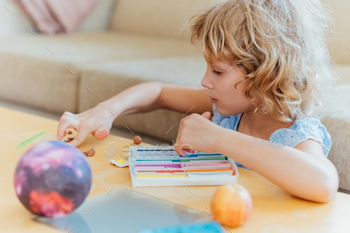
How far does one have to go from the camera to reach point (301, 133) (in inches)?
33.9

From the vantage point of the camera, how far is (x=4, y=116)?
105 cm

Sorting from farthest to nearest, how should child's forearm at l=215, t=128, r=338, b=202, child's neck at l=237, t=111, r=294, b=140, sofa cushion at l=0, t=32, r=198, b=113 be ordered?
1. sofa cushion at l=0, t=32, r=198, b=113
2. child's neck at l=237, t=111, r=294, b=140
3. child's forearm at l=215, t=128, r=338, b=202

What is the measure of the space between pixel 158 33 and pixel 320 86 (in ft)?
4.35

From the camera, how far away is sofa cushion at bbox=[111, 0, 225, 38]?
205 centimetres

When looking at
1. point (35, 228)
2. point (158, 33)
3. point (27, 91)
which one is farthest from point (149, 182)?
point (158, 33)

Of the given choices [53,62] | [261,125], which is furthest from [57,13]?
[261,125]

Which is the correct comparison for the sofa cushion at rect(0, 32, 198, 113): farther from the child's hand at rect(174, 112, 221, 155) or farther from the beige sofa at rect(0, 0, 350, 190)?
the child's hand at rect(174, 112, 221, 155)

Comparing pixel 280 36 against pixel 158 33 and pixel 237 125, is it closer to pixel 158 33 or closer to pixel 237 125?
pixel 237 125

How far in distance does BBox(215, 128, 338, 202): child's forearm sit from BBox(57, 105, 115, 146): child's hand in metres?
0.29

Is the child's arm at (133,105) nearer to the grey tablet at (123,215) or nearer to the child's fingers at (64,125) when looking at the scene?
the child's fingers at (64,125)

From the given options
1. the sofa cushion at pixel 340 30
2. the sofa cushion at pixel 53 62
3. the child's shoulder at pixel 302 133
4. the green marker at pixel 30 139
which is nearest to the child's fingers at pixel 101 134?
the green marker at pixel 30 139

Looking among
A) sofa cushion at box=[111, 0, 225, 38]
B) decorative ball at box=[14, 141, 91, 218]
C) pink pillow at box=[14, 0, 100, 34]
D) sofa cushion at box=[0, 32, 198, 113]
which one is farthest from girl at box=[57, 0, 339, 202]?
pink pillow at box=[14, 0, 100, 34]

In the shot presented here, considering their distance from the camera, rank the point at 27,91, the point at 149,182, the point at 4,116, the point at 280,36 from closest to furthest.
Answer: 1. the point at 149,182
2. the point at 280,36
3. the point at 4,116
4. the point at 27,91

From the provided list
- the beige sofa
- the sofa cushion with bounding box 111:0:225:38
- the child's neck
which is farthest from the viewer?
the sofa cushion with bounding box 111:0:225:38
